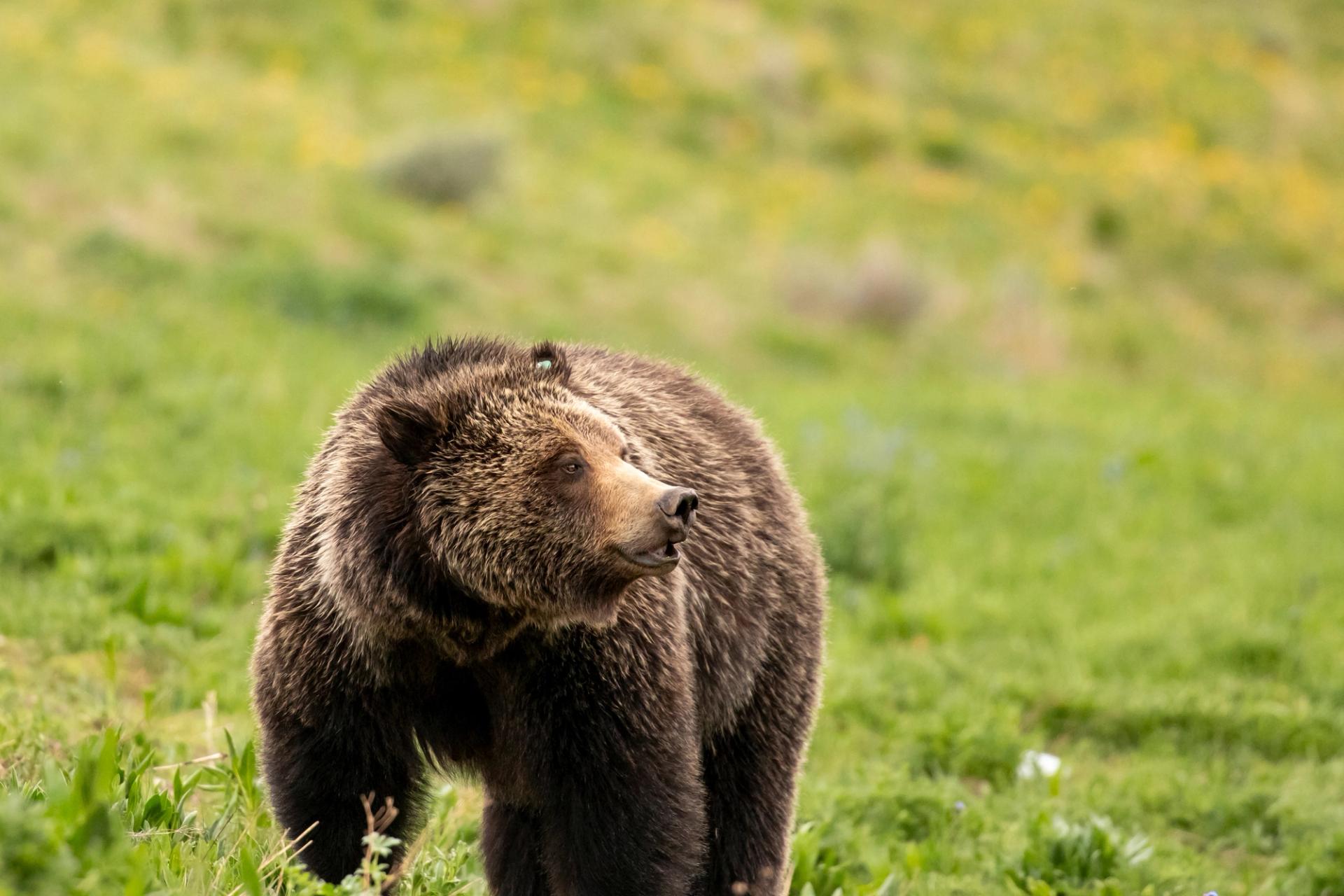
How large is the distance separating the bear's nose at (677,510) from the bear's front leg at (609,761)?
468 mm

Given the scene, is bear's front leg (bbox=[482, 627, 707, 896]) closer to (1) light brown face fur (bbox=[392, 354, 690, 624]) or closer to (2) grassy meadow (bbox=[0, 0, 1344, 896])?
(1) light brown face fur (bbox=[392, 354, 690, 624])

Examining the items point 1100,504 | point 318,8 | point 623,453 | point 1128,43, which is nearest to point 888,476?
point 1100,504

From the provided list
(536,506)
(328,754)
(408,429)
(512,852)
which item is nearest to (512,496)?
(536,506)

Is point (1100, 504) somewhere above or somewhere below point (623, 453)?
below

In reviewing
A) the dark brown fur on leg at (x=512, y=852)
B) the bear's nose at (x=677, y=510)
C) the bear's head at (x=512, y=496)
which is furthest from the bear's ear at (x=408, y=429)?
the dark brown fur on leg at (x=512, y=852)

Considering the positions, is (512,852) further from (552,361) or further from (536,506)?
(552,361)

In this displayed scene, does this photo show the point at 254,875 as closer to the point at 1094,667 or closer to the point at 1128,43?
the point at 1094,667

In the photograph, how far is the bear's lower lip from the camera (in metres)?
3.30

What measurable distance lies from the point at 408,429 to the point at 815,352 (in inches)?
497

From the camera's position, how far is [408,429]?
11.7 feet

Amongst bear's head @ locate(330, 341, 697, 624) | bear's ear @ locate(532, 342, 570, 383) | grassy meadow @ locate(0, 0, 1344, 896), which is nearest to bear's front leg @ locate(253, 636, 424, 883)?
grassy meadow @ locate(0, 0, 1344, 896)

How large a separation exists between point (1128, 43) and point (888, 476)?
2438 cm

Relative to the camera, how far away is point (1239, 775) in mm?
6137

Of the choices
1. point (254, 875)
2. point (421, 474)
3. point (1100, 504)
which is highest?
point (421, 474)
